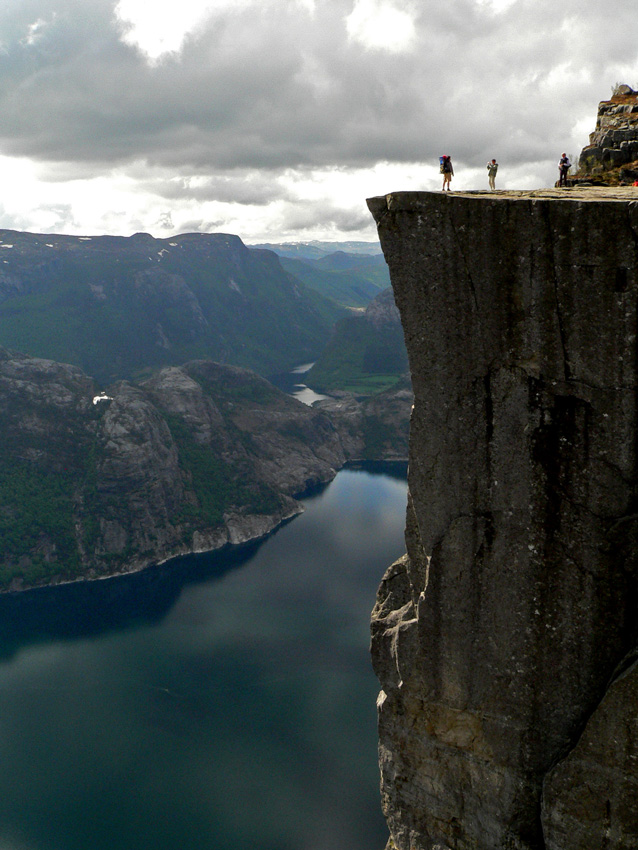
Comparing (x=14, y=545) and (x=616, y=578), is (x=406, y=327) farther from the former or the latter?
(x=14, y=545)

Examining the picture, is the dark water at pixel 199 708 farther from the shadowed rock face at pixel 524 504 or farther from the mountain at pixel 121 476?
the shadowed rock face at pixel 524 504

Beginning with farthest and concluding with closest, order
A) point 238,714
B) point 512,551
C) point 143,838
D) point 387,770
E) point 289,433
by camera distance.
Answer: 1. point 289,433
2. point 238,714
3. point 143,838
4. point 387,770
5. point 512,551

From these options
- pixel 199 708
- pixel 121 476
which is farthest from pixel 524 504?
pixel 121 476

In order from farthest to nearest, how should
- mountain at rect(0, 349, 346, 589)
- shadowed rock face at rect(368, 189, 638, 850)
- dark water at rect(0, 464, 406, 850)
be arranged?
mountain at rect(0, 349, 346, 589), dark water at rect(0, 464, 406, 850), shadowed rock face at rect(368, 189, 638, 850)

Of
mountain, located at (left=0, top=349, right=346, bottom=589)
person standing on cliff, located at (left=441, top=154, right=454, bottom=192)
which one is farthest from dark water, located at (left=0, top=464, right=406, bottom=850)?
person standing on cliff, located at (left=441, top=154, right=454, bottom=192)

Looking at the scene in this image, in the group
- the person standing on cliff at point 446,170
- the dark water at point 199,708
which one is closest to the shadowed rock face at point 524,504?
the person standing on cliff at point 446,170

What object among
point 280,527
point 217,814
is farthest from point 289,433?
point 217,814

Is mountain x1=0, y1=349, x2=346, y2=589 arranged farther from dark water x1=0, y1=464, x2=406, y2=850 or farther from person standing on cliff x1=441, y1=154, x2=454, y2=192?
person standing on cliff x1=441, y1=154, x2=454, y2=192
